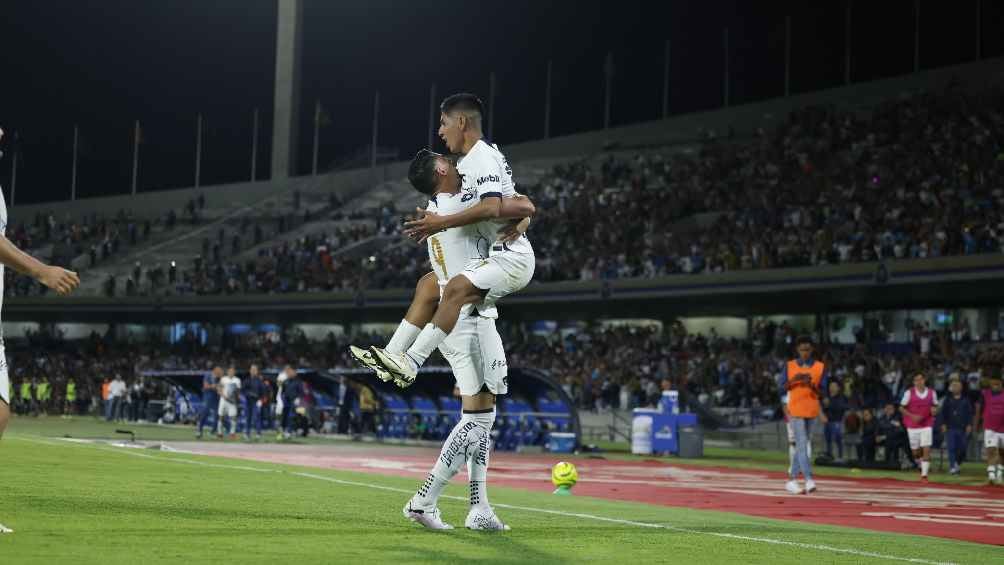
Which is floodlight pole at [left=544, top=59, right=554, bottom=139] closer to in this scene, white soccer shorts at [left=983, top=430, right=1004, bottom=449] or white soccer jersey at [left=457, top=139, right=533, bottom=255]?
white soccer shorts at [left=983, top=430, right=1004, bottom=449]

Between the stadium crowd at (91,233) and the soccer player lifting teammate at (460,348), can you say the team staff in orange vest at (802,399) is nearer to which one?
the soccer player lifting teammate at (460,348)

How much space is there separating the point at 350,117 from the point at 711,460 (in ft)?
182

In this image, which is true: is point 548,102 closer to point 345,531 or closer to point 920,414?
point 920,414

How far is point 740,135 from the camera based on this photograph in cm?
6094

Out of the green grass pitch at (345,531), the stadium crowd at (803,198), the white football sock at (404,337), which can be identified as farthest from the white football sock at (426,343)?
the stadium crowd at (803,198)

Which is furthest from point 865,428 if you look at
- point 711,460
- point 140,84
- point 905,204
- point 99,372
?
point 140,84

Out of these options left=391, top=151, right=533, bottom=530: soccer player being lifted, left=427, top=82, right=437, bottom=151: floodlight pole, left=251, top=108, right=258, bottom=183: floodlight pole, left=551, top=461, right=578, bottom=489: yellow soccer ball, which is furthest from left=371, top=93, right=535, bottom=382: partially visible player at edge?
left=251, top=108, right=258, bottom=183: floodlight pole

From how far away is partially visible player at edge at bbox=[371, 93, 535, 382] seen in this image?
7777mm

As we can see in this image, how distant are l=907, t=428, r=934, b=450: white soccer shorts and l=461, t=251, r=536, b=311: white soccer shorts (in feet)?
58.1

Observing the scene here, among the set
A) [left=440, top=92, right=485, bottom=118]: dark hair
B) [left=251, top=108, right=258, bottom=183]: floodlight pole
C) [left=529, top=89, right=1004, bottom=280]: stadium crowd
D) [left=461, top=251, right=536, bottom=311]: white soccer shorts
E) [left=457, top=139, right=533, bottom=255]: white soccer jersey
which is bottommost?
[left=461, top=251, right=536, bottom=311]: white soccer shorts

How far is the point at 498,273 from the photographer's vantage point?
7.93m

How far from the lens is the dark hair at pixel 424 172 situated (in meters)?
8.11

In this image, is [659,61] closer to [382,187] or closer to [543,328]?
[382,187]

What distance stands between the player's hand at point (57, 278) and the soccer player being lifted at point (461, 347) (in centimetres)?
240
